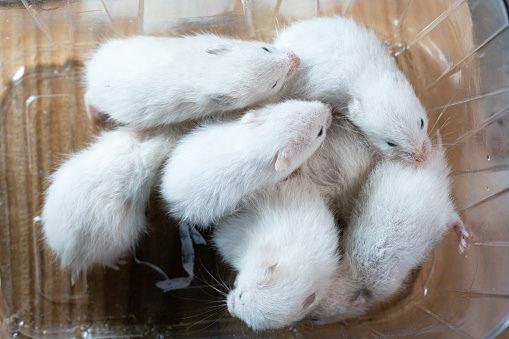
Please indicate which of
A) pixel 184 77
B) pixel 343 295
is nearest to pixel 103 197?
pixel 184 77

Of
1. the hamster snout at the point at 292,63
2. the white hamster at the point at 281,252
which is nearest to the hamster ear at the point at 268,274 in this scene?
Answer: the white hamster at the point at 281,252

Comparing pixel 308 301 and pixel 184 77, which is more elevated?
pixel 184 77

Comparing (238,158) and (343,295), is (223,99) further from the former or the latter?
(343,295)

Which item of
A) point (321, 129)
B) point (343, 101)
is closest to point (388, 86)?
point (343, 101)

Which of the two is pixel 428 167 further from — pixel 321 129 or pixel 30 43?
pixel 30 43

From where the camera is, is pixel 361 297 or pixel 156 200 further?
pixel 156 200

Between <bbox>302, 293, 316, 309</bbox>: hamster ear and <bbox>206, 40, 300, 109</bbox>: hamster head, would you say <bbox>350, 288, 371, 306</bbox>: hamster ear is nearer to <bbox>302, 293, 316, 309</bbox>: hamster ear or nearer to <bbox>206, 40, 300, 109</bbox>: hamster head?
<bbox>302, 293, 316, 309</bbox>: hamster ear
